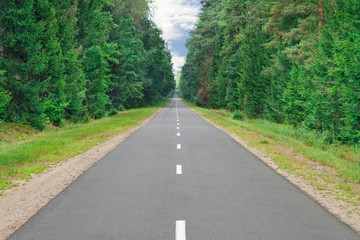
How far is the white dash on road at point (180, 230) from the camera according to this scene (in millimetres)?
5062

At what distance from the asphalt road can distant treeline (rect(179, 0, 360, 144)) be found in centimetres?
Answer: 637

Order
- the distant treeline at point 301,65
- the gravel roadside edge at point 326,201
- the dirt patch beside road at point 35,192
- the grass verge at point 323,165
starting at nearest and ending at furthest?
1. the gravel roadside edge at point 326,201
2. the dirt patch beside road at point 35,192
3. the grass verge at point 323,165
4. the distant treeline at point 301,65

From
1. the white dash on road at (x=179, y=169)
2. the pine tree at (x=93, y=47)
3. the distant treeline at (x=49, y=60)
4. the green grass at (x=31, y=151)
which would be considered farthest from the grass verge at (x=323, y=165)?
the pine tree at (x=93, y=47)

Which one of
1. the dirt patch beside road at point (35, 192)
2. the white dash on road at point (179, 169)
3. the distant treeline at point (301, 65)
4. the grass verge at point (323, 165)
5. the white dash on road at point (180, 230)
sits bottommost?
the grass verge at point (323, 165)

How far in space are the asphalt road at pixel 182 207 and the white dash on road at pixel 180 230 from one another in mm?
15

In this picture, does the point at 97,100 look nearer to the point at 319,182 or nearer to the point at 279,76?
the point at 279,76

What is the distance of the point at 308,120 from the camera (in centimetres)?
1998

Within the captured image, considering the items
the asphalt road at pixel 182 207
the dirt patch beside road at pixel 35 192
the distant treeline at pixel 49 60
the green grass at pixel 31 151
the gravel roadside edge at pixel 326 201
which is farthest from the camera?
the distant treeline at pixel 49 60

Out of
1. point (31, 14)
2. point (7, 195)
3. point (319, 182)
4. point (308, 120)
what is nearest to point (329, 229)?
point (319, 182)

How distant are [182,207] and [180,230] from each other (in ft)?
3.97

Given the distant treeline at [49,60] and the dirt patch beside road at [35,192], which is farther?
the distant treeline at [49,60]

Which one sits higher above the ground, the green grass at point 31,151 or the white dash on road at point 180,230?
the white dash on road at point 180,230

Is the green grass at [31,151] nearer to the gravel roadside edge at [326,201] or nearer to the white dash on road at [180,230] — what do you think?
the white dash on road at [180,230]

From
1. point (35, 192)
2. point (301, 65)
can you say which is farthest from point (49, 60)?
point (301, 65)
